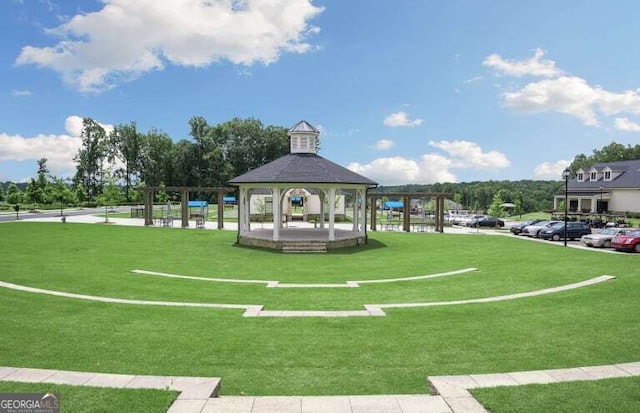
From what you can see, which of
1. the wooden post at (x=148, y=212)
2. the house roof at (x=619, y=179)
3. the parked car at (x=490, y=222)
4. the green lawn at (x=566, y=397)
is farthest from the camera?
the house roof at (x=619, y=179)

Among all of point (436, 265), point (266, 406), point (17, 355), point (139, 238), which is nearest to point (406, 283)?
point (436, 265)

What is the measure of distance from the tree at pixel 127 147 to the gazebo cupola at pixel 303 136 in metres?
71.5

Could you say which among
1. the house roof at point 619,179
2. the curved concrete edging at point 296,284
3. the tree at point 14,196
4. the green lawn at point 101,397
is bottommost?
the curved concrete edging at point 296,284

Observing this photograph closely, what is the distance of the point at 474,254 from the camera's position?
22.4 meters

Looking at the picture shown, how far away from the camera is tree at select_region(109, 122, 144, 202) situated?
89.8 m

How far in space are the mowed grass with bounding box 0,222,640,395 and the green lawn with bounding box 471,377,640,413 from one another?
1.01 meters

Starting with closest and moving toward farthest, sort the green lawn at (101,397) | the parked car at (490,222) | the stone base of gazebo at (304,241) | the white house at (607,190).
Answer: the green lawn at (101,397), the stone base of gazebo at (304,241), the parked car at (490,222), the white house at (607,190)

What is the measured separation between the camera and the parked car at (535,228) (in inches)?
1352

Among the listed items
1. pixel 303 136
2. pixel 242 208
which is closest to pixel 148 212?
pixel 242 208

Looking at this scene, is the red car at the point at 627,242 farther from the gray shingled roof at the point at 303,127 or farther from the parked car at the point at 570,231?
the gray shingled roof at the point at 303,127

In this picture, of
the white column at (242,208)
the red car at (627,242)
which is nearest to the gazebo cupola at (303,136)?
the white column at (242,208)

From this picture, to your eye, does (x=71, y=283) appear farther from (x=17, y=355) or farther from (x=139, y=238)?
(x=139, y=238)

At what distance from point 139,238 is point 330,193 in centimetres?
1342

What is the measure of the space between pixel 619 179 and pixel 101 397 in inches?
2585
